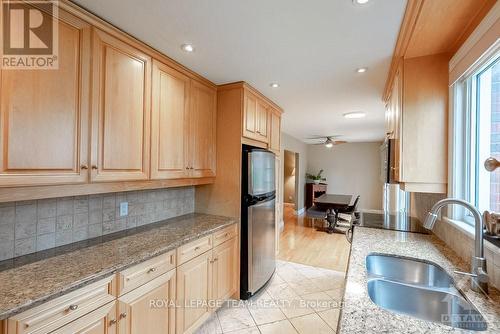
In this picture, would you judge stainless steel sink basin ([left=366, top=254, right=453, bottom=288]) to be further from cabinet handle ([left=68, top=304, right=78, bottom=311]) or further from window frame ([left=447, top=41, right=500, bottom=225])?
cabinet handle ([left=68, top=304, right=78, bottom=311])

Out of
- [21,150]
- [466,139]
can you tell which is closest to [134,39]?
[21,150]

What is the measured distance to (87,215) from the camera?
1.70 metres

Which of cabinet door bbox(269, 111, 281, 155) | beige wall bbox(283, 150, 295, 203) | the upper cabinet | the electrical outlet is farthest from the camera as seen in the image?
beige wall bbox(283, 150, 295, 203)

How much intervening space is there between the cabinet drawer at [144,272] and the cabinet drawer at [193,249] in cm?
8

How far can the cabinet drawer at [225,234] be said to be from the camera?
2170mm

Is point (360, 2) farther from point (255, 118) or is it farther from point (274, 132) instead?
point (274, 132)

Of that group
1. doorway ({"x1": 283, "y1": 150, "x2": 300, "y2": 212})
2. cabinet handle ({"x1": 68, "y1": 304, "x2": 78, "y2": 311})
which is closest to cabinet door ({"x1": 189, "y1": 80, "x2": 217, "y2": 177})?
cabinet handle ({"x1": 68, "y1": 304, "x2": 78, "y2": 311})

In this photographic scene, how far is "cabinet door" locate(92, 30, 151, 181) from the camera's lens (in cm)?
147

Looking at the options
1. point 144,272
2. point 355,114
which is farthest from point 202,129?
point 355,114

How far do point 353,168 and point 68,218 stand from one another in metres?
8.12

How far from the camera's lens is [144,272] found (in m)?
1.46

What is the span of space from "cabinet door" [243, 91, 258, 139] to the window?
1764 millimetres

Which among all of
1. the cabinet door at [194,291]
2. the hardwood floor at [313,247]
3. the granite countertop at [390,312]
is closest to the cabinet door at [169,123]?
the cabinet door at [194,291]

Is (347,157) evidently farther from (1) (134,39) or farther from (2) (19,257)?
(2) (19,257)
